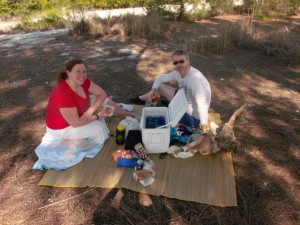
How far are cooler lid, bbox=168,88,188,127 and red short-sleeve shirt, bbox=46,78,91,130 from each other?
1.08m

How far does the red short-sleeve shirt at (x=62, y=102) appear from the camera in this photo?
311 centimetres

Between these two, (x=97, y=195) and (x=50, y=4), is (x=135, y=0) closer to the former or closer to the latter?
(x=50, y=4)

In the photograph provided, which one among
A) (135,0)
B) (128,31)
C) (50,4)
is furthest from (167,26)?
A: (50,4)

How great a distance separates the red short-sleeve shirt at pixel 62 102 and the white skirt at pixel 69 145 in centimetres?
11

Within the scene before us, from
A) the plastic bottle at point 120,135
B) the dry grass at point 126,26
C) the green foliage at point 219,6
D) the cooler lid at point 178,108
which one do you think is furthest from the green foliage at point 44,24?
the cooler lid at point 178,108

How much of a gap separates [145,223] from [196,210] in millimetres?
504

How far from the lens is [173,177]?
304 centimetres

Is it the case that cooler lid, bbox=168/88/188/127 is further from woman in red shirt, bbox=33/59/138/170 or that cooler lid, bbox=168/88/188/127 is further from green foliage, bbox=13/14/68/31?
green foliage, bbox=13/14/68/31

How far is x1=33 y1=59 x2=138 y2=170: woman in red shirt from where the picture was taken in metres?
3.17

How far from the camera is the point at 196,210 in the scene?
268 cm

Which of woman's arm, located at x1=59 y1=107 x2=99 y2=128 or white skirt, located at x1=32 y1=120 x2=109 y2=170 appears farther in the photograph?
white skirt, located at x1=32 y1=120 x2=109 y2=170

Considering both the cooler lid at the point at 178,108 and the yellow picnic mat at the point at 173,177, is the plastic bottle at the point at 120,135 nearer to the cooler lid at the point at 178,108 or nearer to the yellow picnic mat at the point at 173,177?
the yellow picnic mat at the point at 173,177

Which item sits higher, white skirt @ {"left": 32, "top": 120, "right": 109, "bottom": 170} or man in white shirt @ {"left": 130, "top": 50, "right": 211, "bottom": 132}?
man in white shirt @ {"left": 130, "top": 50, "right": 211, "bottom": 132}

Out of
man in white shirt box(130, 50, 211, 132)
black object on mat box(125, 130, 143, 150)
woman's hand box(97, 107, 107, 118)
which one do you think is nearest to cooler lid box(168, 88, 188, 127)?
man in white shirt box(130, 50, 211, 132)
